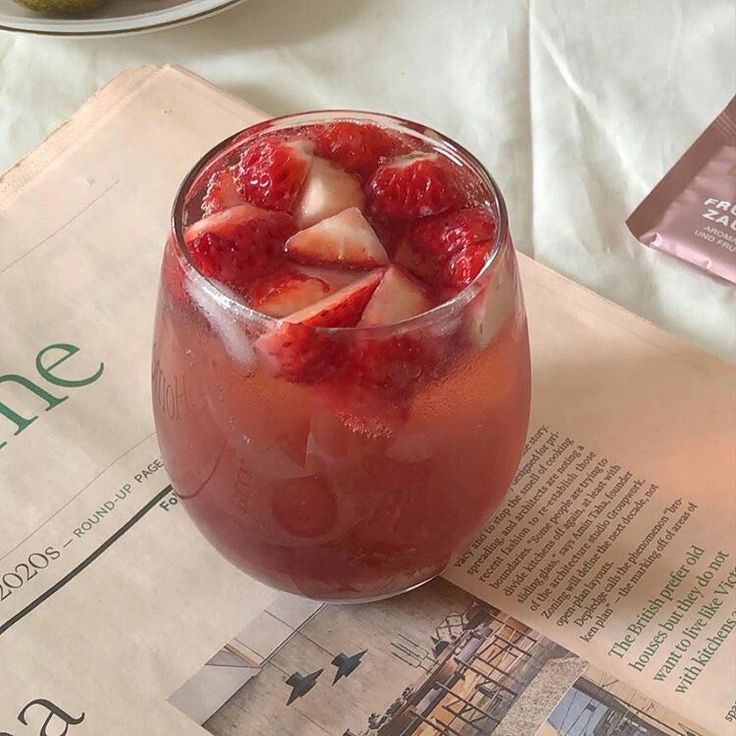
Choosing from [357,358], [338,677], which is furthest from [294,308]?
[338,677]

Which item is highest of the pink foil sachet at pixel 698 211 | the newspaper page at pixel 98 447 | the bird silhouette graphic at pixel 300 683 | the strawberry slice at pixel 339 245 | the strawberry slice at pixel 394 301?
the strawberry slice at pixel 339 245

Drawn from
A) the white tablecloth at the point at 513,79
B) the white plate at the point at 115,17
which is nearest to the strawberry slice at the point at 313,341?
the white tablecloth at the point at 513,79

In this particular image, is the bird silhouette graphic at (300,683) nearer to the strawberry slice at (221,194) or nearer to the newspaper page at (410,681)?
the newspaper page at (410,681)

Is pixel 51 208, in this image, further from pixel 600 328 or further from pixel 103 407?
pixel 600 328

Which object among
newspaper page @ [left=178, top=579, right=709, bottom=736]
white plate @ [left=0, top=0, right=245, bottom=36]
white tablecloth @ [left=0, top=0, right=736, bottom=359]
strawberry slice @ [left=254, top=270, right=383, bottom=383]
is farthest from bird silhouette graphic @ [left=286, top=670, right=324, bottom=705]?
white plate @ [left=0, top=0, right=245, bottom=36]

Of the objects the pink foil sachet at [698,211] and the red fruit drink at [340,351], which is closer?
the red fruit drink at [340,351]

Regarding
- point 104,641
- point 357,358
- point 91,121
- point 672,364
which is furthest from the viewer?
point 91,121

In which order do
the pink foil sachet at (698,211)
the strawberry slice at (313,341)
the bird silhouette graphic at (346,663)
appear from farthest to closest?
the pink foil sachet at (698,211) → the bird silhouette graphic at (346,663) → the strawberry slice at (313,341)
